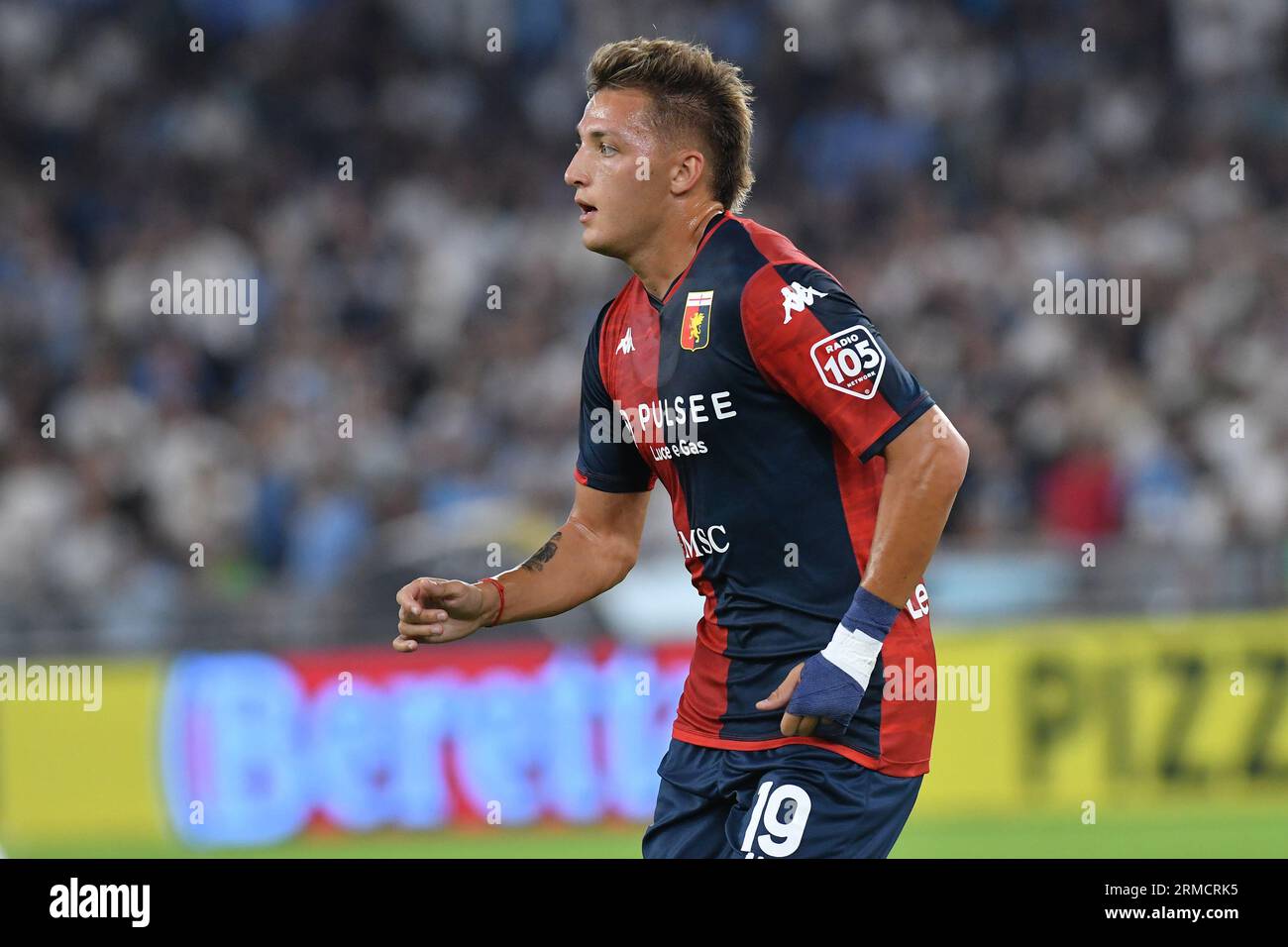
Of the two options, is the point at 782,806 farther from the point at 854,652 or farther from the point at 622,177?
the point at 622,177

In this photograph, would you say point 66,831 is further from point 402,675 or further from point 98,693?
point 402,675

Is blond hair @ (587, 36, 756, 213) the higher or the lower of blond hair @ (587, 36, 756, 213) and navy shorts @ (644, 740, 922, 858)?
the higher

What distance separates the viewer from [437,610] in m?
4.55

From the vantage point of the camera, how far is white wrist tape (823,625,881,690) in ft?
13.7

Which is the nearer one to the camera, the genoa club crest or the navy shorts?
the navy shorts

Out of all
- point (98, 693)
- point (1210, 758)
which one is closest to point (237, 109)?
point (98, 693)

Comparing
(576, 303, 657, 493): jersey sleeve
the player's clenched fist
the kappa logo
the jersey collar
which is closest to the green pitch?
(576, 303, 657, 493): jersey sleeve

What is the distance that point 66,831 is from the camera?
9250 millimetres

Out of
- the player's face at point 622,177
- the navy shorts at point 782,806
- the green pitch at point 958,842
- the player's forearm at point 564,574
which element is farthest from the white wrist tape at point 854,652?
the green pitch at point 958,842

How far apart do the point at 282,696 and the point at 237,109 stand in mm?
6681

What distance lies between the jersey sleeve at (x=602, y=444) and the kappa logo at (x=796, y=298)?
2.26 feet

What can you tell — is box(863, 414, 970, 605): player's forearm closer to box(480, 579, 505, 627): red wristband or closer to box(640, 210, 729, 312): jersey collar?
box(640, 210, 729, 312): jersey collar

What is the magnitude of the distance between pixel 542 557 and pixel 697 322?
2.96ft

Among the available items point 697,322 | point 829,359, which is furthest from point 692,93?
point 829,359
